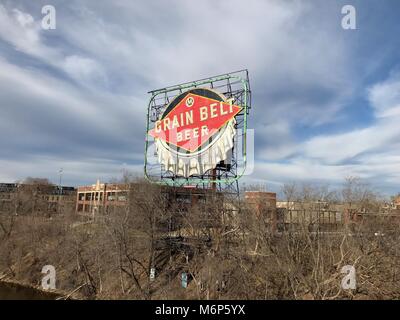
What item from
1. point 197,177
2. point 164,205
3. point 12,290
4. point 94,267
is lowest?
point 12,290

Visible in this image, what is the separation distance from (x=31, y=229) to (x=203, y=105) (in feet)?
87.6

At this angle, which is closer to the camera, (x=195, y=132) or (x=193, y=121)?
(x=195, y=132)

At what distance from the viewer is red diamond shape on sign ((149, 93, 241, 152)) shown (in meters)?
25.9

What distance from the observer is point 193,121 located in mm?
27875

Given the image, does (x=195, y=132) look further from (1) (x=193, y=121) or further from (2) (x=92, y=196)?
(2) (x=92, y=196)

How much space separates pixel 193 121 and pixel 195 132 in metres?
1.00

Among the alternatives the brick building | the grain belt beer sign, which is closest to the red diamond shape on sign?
the grain belt beer sign

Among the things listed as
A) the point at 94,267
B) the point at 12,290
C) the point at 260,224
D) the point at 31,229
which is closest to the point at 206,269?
the point at 260,224

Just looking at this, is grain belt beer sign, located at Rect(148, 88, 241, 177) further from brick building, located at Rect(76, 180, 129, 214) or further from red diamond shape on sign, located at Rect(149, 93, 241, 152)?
brick building, located at Rect(76, 180, 129, 214)

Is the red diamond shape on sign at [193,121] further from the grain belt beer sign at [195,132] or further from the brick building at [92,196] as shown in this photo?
the brick building at [92,196]

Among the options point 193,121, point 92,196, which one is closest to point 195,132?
point 193,121

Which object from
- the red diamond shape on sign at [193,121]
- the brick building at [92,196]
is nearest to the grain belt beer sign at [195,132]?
the red diamond shape on sign at [193,121]

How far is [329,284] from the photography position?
59.3ft

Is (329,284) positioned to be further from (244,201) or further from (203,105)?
(203,105)
